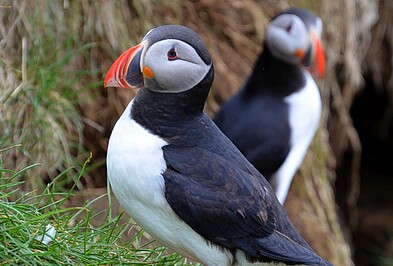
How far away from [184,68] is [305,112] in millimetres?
2005

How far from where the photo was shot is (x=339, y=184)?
7.38 meters

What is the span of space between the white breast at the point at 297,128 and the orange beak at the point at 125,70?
199 cm

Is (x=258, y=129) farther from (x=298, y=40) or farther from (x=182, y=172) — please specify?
(x=182, y=172)

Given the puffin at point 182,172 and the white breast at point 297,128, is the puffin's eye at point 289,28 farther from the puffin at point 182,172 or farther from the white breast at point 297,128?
the puffin at point 182,172

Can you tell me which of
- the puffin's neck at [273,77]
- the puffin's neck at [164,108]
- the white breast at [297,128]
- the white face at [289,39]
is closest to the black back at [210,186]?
the puffin's neck at [164,108]

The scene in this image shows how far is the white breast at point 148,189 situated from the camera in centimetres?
256

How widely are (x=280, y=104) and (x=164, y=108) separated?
76.5 inches

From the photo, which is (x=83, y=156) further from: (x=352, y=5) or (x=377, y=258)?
(x=377, y=258)

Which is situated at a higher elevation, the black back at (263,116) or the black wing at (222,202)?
the black wing at (222,202)

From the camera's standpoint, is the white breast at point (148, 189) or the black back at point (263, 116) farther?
the black back at point (263, 116)

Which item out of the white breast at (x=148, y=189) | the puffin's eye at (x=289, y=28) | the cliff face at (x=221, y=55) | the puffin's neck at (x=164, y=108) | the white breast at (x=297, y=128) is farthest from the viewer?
the puffin's eye at (x=289, y=28)

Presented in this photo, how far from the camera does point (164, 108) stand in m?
2.72

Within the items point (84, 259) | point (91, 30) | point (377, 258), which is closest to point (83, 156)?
point (91, 30)

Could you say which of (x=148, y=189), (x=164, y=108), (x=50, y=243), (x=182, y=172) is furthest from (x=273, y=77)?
(x=50, y=243)
